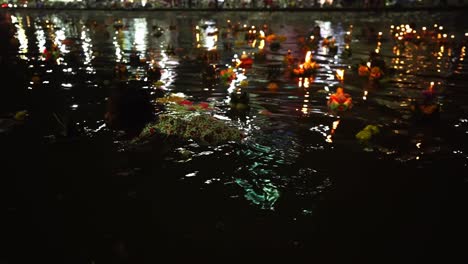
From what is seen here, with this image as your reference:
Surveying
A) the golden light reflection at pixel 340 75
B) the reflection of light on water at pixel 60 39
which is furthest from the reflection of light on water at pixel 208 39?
the golden light reflection at pixel 340 75

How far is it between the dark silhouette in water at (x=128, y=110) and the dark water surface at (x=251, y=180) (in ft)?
1.43

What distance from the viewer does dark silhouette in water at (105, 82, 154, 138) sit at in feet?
31.0

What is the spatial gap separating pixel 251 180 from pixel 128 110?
160 inches

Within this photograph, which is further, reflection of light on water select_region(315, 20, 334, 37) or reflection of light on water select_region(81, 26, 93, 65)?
reflection of light on water select_region(315, 20, 334, 37)

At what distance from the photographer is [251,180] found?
732cm

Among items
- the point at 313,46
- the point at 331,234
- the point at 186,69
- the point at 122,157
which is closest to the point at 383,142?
the point at 331,234

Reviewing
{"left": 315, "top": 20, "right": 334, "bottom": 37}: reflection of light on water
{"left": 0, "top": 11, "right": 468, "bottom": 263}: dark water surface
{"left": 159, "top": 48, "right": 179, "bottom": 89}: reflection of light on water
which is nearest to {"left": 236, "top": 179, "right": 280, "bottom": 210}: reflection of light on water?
{"left": 0, "top": 11, "right": 468, "bottom": 263}: dark water surface

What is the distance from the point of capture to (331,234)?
19.3 feet

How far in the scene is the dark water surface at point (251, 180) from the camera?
569 cm

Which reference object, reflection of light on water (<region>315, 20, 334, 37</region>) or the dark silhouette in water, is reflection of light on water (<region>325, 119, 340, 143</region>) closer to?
the dark silhouette in water

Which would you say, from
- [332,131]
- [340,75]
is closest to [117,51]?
[340,75]

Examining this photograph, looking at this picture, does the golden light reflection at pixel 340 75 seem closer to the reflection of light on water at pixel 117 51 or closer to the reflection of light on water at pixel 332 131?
the reflection of light on water at pixel 332 131

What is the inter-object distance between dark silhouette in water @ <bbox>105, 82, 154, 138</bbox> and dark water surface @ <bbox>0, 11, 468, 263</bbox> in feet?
1.43

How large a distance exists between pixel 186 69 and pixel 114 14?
3608 cm
